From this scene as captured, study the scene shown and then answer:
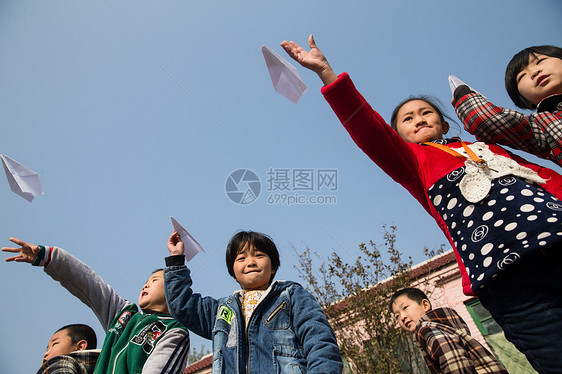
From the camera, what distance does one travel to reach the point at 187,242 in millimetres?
2488

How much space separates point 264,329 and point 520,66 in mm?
1970

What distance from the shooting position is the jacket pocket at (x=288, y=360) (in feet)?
5.45

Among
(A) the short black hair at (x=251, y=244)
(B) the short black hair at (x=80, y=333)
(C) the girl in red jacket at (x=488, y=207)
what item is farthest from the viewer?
(B) the short black hair at (x=80, y=333)

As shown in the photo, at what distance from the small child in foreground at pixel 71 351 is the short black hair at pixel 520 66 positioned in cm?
346

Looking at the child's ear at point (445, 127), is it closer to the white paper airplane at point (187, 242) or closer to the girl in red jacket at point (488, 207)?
the girl in red jacket at point (488, 207)

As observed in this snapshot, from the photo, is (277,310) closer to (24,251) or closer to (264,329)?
(264,329)

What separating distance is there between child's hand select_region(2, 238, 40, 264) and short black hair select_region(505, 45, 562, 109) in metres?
3.40

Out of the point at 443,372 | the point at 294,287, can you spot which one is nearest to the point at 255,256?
the point at 294,287

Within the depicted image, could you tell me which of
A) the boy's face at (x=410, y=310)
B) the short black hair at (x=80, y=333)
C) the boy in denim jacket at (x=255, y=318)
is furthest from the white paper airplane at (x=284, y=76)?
the boy's face at (x=410, y=310)

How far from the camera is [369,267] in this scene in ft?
24.9

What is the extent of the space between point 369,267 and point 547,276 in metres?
6.64

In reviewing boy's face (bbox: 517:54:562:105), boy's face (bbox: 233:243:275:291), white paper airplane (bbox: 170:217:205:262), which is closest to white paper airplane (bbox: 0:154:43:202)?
white paper airplane (bbox: 170:217:205:262)

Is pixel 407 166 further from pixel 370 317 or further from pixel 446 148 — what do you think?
pixel 370 317

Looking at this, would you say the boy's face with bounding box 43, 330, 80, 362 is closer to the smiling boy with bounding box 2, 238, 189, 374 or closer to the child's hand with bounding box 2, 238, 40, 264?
the smiling boy with bounding box 2, 238, 189, 374
